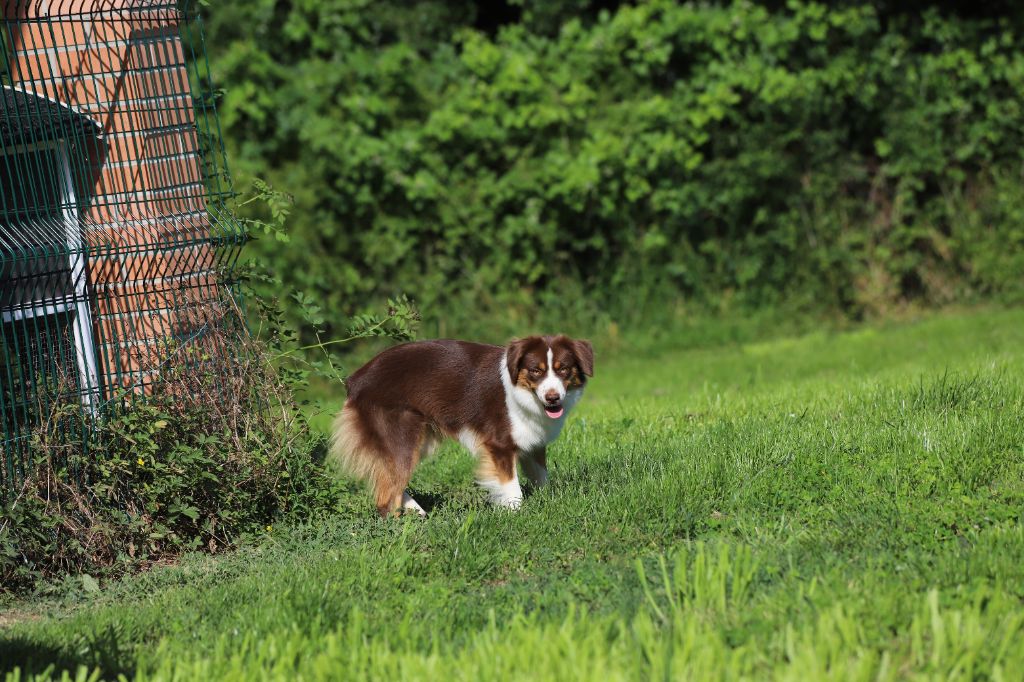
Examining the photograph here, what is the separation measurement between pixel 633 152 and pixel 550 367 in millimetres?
7323

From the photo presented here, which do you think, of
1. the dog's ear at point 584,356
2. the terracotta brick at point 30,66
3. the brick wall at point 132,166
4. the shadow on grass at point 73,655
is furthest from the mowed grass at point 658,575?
the terracotta brick at point 30,66

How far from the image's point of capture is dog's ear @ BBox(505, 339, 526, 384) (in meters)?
6.48

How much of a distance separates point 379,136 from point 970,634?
34.3 ft

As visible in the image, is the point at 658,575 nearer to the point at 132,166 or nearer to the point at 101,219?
the point at 101,219

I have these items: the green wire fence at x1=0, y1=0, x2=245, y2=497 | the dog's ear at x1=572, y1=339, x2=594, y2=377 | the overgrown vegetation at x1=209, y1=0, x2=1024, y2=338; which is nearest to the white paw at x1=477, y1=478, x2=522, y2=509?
the dog's ear at x1=572, y1=339, x2=594, y2=377

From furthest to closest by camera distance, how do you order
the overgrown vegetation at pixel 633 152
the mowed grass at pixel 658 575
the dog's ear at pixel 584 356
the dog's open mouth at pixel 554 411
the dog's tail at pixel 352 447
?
1. the overgrown vegetation at pixel 633 152
2. the dog's tail at pixel 352 447
3. the dog's ear at pixel 584 356
4. the dog's open mouth at pixel 554 411
5. the mowed grass at pixel 658 575

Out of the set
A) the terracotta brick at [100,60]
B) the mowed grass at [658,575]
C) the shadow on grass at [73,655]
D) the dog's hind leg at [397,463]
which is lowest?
the mowed grass at [658,575]

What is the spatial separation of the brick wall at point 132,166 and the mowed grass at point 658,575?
4.49 ft

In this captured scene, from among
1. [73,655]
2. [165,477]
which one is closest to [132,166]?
[165,477]

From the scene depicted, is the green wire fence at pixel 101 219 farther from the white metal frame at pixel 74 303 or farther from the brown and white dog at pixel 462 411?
the brown and white dog at pixel 462 411

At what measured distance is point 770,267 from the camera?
44.9 ft

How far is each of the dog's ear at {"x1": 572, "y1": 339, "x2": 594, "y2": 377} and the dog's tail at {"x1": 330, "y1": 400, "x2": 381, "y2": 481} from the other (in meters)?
1.24

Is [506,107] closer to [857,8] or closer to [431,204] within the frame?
[431,204]

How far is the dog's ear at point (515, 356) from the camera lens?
6.48m
